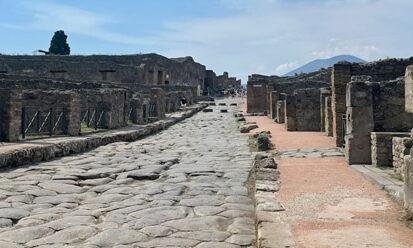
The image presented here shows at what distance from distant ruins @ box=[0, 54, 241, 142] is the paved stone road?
3.18 metres

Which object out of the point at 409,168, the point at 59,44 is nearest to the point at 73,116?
the point at 409,168

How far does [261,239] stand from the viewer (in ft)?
13.7

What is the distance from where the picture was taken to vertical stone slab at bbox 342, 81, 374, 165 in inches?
368

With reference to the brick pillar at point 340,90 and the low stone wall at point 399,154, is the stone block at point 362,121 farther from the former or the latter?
the brick pillar at point 340,90

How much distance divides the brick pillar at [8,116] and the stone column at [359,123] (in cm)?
769

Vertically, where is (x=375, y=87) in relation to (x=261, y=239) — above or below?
above

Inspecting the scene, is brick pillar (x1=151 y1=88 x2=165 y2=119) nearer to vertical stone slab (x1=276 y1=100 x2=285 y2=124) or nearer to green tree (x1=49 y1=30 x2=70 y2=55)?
vertical stone slab (x1=276 y1=100 x2=285 y2=124)

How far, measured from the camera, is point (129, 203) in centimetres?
629

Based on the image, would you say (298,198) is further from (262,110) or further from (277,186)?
(262,110)

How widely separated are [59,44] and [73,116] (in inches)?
1580

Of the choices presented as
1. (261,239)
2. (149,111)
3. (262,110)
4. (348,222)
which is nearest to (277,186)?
(348,222)

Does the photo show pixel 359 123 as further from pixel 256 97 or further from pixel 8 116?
pixel 256 97

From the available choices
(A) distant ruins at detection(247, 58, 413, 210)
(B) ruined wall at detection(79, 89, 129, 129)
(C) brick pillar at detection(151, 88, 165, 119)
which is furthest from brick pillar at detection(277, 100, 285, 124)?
(B) ruined wall at detection(79, 89, 129, 129)

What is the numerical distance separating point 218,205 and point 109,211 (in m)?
1.36
